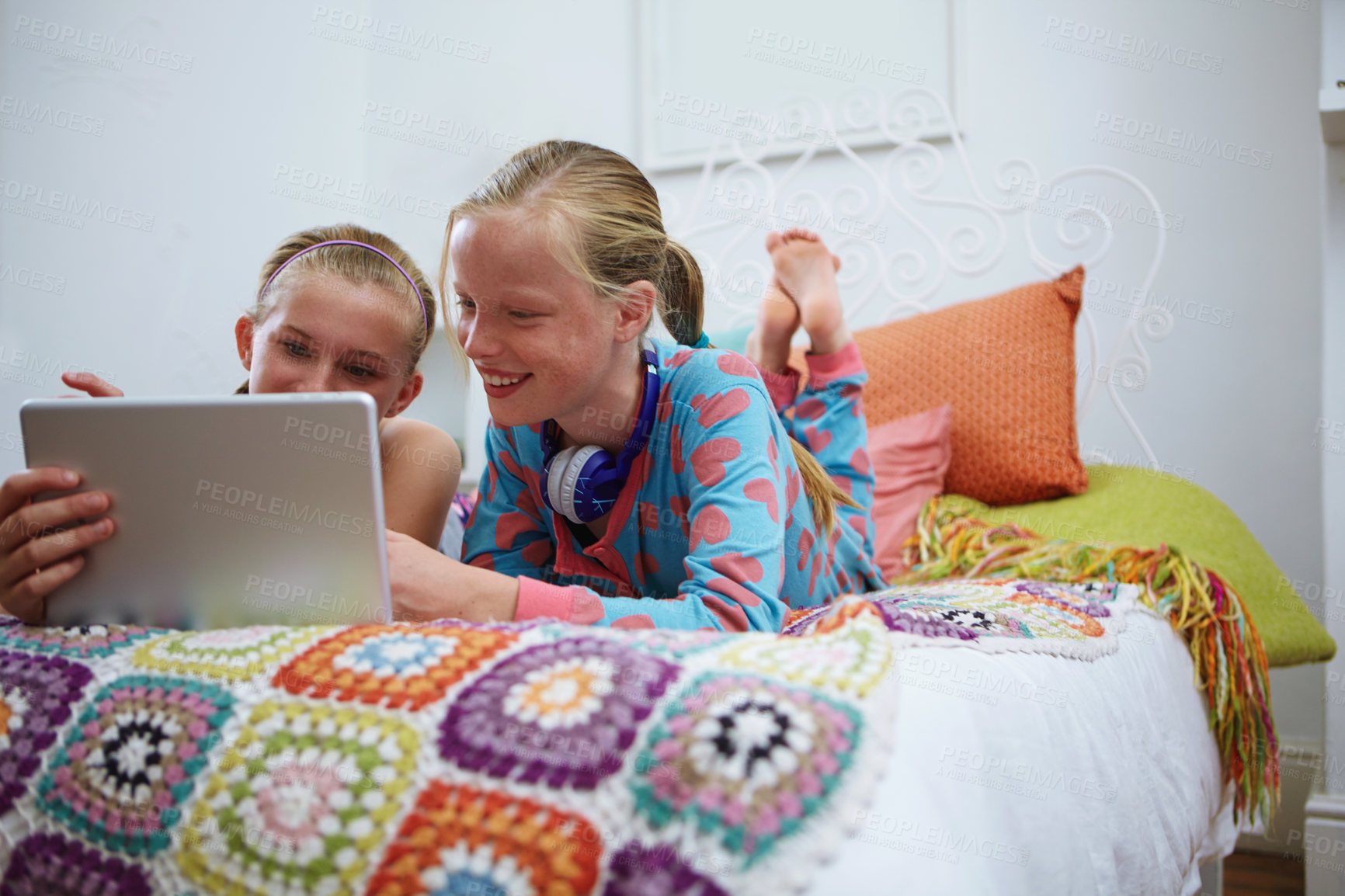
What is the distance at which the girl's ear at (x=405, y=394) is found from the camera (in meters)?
1.16

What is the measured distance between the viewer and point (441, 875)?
16.2 inches

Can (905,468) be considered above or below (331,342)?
below

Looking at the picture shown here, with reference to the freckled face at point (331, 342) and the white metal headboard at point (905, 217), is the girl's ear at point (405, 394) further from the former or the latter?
the white metal headboard at point (905, 217)

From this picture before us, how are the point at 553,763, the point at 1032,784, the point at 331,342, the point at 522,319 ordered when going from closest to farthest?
the point at 553,763, the point at 1032,784, the point at 522,319, the point at 331,342

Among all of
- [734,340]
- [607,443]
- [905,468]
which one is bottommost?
[905,468]

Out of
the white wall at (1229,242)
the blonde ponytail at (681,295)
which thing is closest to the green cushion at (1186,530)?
the white wall at (1229,242)

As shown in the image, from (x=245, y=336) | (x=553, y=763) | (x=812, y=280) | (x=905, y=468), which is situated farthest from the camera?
(x=905, y=468)

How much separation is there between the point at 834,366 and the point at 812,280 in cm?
13

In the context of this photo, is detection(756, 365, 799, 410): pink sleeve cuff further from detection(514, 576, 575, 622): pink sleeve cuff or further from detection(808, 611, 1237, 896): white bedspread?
detection(514, 576, 575, 622): pink sleeve cuff

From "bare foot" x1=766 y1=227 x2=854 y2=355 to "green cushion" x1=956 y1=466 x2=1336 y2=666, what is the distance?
1.50 ft

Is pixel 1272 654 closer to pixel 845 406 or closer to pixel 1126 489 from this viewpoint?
pixel 1126 489

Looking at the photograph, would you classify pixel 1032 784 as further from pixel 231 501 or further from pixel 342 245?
pixel 342 245

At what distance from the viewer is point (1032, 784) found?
58 centimetres

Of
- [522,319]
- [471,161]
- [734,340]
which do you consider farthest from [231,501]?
[471,161]
